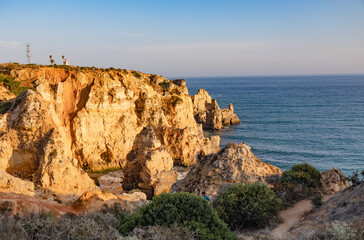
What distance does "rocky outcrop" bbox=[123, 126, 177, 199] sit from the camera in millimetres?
24891

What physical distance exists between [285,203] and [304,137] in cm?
4006

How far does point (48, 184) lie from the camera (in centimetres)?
1455

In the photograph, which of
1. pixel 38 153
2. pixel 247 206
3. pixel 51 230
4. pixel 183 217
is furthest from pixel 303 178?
pixel 38 153

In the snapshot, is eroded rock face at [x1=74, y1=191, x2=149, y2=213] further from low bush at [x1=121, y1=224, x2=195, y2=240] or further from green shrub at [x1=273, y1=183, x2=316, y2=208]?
green shrub at [x1=273, y1=183, x2=316, y2=208]

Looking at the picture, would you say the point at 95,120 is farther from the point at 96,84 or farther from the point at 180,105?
the point at 180,105

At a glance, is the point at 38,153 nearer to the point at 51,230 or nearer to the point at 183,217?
the point at 51,230

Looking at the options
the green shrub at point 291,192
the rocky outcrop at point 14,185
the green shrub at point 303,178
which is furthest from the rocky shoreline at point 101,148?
the green shrub at point 291,192

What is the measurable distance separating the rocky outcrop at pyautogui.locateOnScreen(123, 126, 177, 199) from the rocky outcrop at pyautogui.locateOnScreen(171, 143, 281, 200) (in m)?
9.95

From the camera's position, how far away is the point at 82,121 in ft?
99.1

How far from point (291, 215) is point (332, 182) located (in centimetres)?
409

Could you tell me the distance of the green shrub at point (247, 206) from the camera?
10.9 metres

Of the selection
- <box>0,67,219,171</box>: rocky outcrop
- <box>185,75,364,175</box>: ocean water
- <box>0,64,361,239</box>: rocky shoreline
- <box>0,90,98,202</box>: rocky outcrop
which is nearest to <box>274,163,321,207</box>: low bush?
<box>0,64,361,239</box>: rocky shoreline

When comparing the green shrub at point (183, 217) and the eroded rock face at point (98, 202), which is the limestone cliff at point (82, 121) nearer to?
the eroded rock face at point (98, 202)

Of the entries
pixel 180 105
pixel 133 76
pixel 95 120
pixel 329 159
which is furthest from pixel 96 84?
pixel 329 159
